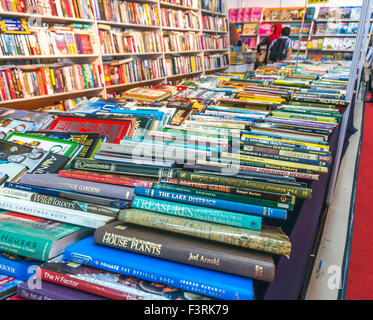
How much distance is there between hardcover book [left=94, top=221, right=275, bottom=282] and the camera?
0.46m

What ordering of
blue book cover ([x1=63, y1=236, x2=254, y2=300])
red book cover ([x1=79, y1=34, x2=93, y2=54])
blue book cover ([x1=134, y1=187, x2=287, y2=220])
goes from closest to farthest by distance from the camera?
blue book cover ([x1=63, y1=236, x2=254, y2=300]) < blue book cover ([x1=134, y1=187, x2=287, y2=220]) < red book cover ([x1=79, y1=34, x2=93, y2=54])

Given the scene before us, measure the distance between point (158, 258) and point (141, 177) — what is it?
24 centimetres

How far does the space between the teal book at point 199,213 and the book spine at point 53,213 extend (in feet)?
0.27

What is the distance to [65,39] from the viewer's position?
2639mm

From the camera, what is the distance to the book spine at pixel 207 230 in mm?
480

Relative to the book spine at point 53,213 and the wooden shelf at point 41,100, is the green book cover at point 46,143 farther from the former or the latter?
the wooden shelf at point 41,100

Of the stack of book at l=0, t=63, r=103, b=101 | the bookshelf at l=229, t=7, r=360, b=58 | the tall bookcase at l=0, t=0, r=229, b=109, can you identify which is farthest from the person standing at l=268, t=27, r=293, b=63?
the stack of book at l=0, t=63, r=103, b=101

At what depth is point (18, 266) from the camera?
518 millimetres

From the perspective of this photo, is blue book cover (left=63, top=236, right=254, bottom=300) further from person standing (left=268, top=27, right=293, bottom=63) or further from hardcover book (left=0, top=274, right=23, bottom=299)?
person standing (left=268, top=27, right=293, bottom=63)

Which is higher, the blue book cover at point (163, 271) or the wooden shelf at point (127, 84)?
the wooden shelf at point (127, 84)

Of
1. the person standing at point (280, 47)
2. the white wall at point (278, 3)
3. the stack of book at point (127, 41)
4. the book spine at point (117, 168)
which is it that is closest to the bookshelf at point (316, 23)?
the white wall at point (278, 3)

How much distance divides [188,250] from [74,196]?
0.31 metres

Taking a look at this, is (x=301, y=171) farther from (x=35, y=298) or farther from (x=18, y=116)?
(x=18, y=116)

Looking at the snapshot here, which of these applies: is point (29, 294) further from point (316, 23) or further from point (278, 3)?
point (278, 3)
